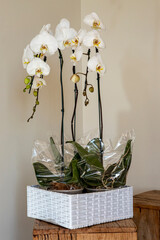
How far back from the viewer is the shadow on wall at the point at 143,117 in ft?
6.54

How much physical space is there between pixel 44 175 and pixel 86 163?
0.57ft

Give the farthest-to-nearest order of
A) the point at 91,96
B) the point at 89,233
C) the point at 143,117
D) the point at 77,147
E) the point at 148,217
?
the point at 91,96 < the point at 143,117 < the point at 148,217 < the point at 77,147 < the point at 89,233

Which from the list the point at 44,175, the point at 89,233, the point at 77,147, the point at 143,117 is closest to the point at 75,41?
the point at 77,147

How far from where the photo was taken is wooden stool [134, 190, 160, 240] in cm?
163

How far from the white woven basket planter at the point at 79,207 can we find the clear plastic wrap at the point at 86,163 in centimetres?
4

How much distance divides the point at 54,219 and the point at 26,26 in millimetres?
981

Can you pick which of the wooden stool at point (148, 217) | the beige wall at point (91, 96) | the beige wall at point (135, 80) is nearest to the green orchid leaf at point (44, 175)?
the beige wall at point (91, 96)

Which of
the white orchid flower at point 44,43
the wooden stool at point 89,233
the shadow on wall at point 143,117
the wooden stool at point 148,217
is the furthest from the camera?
the shadow on wall at point 143,117

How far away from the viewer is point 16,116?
5.62 feet

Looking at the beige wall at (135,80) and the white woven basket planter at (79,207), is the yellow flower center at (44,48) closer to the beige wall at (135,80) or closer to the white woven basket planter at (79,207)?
the white woven basket planter at (79,207)

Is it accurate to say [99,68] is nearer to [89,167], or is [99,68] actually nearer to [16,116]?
[89,167]

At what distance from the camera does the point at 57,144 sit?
4.61ft

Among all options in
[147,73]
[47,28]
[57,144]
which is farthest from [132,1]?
[57,144]

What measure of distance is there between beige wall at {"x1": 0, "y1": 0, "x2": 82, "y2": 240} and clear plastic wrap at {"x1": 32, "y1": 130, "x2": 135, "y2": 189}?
34 centimetres
